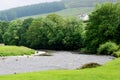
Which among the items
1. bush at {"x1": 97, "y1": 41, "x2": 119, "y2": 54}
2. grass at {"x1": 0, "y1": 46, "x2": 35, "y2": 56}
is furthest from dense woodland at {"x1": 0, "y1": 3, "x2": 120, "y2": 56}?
grass at {"x1": 0, "y1": 46, "x2": 35, "y2": 56}

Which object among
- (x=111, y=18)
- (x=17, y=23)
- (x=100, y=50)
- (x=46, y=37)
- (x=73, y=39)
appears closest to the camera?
(x=100, y=50)

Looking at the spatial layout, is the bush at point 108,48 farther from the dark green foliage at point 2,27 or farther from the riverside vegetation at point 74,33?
the dark green foliage at point 2,27

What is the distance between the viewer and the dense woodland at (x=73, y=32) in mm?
108688

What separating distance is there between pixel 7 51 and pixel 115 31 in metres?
30.6

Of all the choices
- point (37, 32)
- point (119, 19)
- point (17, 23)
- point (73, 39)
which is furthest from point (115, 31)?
point (17, 23)

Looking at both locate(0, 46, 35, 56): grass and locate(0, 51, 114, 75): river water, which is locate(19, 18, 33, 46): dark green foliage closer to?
locate(0, 46, 35, 56): grass

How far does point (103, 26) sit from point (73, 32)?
2647 cm

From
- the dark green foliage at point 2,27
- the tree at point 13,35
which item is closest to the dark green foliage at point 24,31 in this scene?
the tree at point 13,35

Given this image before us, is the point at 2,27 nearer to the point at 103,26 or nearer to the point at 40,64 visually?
the point at 103,26

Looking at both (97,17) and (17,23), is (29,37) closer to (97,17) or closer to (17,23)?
(17,23)

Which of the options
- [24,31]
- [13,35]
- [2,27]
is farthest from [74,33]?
[2,27]

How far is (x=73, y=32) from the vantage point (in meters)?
135

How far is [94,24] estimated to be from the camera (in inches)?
4461

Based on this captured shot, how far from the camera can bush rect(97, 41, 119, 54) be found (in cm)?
9960
